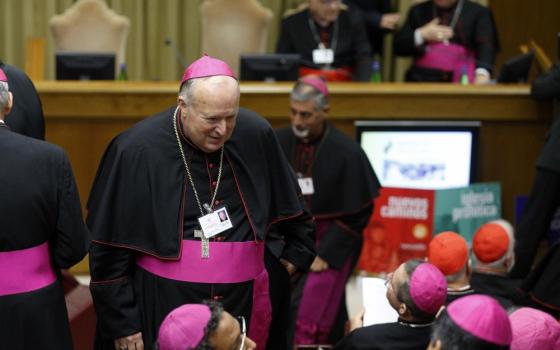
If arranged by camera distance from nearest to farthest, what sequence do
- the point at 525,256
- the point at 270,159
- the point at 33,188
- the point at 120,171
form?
the point at 33,188 < the point at 120,171 < the point at 270,159 < the point at 525,256

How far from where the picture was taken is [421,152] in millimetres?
6305

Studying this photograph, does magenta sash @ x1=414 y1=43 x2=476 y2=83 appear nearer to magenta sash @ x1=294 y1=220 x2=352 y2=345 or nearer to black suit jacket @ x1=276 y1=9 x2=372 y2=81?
black suit jacket @ x1=276 y1=9 x2=372 y2=81

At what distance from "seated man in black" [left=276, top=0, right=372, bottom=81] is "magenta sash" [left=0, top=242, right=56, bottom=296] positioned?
4.86 m

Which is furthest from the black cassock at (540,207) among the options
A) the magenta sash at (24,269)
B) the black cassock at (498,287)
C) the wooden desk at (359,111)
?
the magenta sash at (24,269)

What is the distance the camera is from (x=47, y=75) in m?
9.41

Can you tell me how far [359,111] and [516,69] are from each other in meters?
1.23

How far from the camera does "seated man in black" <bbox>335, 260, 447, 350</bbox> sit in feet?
10.6

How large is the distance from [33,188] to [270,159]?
0.97 meters

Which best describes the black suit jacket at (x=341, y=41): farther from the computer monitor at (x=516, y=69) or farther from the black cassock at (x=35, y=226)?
the black cassock at (x=35, y=226)

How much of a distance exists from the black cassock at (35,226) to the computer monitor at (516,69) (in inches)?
168

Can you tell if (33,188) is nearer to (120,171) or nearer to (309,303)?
(120,171)

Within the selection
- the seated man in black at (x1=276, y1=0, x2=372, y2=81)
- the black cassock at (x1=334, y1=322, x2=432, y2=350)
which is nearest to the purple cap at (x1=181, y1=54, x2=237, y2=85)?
the black cassock at (x1=334, y1=322, x2=432, y2=350)

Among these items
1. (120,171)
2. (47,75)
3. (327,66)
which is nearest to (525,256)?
(120,171)

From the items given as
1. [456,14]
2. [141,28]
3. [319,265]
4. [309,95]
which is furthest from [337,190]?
[141,28]
